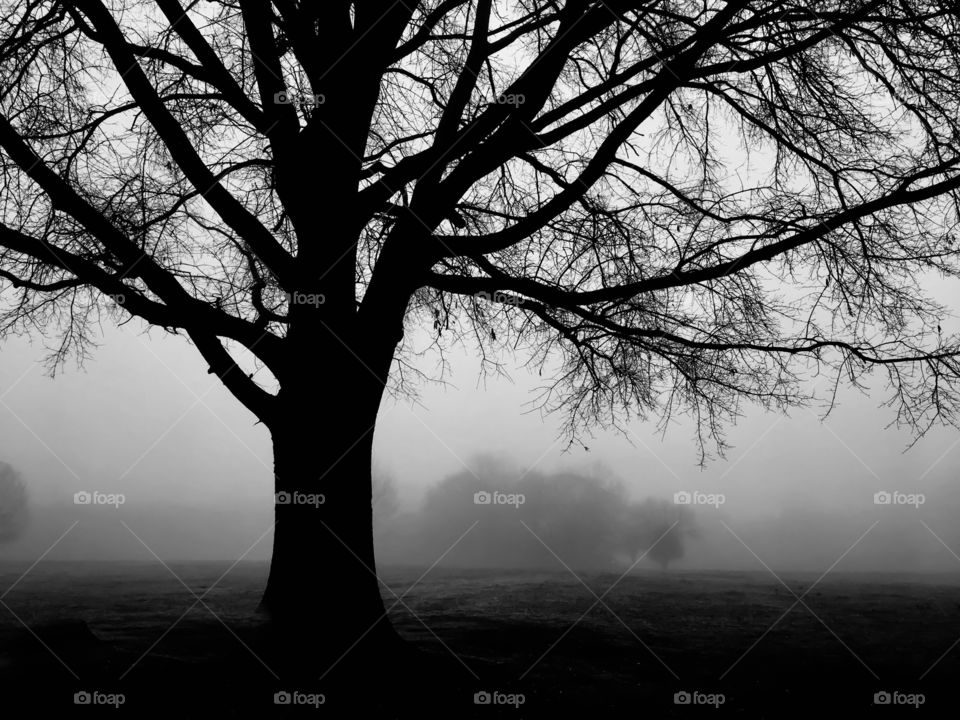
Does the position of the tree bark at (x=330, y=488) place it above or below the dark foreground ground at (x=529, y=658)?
above

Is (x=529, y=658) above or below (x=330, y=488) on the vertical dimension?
below

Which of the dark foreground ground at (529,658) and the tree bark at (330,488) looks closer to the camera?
the dark foreground ground at (529,658)

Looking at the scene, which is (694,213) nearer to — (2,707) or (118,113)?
(118,113)

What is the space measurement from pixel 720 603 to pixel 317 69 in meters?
7.57

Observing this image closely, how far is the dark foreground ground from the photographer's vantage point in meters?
4.81

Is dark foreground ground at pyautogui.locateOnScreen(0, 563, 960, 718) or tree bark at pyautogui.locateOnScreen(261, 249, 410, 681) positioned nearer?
dark foreground ground at pyautogui.locateOnScreen(0, 563, 960, 718)

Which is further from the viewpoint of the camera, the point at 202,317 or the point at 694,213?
the point at 694,213

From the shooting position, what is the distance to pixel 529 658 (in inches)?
231

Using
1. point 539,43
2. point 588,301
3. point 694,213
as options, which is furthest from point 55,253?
point 694,213

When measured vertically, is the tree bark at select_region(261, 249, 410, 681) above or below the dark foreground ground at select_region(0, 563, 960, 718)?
above

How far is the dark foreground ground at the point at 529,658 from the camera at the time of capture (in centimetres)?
481

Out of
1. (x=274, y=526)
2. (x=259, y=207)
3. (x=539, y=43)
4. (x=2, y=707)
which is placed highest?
(x=539, y=43)

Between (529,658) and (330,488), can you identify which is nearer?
(529,658)

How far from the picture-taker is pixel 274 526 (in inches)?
255
